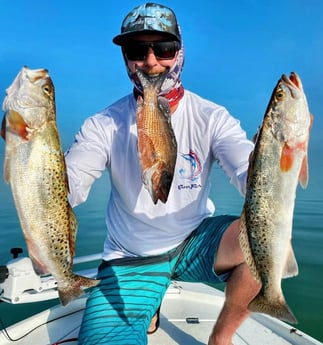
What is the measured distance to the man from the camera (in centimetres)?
350

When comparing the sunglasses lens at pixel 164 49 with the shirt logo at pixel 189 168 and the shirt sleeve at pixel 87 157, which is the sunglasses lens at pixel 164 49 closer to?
the shirt sleeve at pixel 87 157

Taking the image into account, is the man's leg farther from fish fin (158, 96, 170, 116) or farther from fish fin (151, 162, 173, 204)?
fish fin (158, 96, 170, 116)

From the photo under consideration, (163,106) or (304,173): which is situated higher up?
(163,106)

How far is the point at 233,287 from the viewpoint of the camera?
3459 mm

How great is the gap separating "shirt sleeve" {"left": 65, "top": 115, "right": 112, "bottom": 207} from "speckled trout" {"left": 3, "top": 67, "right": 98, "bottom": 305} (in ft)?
2.04

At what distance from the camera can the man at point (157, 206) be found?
138 inches

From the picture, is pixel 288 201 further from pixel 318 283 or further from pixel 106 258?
pixel 318 283

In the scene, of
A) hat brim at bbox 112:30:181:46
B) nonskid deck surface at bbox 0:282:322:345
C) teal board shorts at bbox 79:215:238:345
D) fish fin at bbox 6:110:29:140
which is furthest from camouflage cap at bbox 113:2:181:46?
nonskid deck surface at bbox 0:282:322:345

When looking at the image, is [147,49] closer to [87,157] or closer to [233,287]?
[87,157]

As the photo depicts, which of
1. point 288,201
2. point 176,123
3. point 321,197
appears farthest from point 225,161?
point 321,197

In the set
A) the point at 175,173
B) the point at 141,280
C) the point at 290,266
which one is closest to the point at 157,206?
the point at 175,173

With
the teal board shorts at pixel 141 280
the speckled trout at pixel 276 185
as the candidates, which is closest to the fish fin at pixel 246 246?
the speckled trout at pixel 276 185

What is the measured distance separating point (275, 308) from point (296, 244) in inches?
283

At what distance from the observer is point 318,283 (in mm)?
6941
